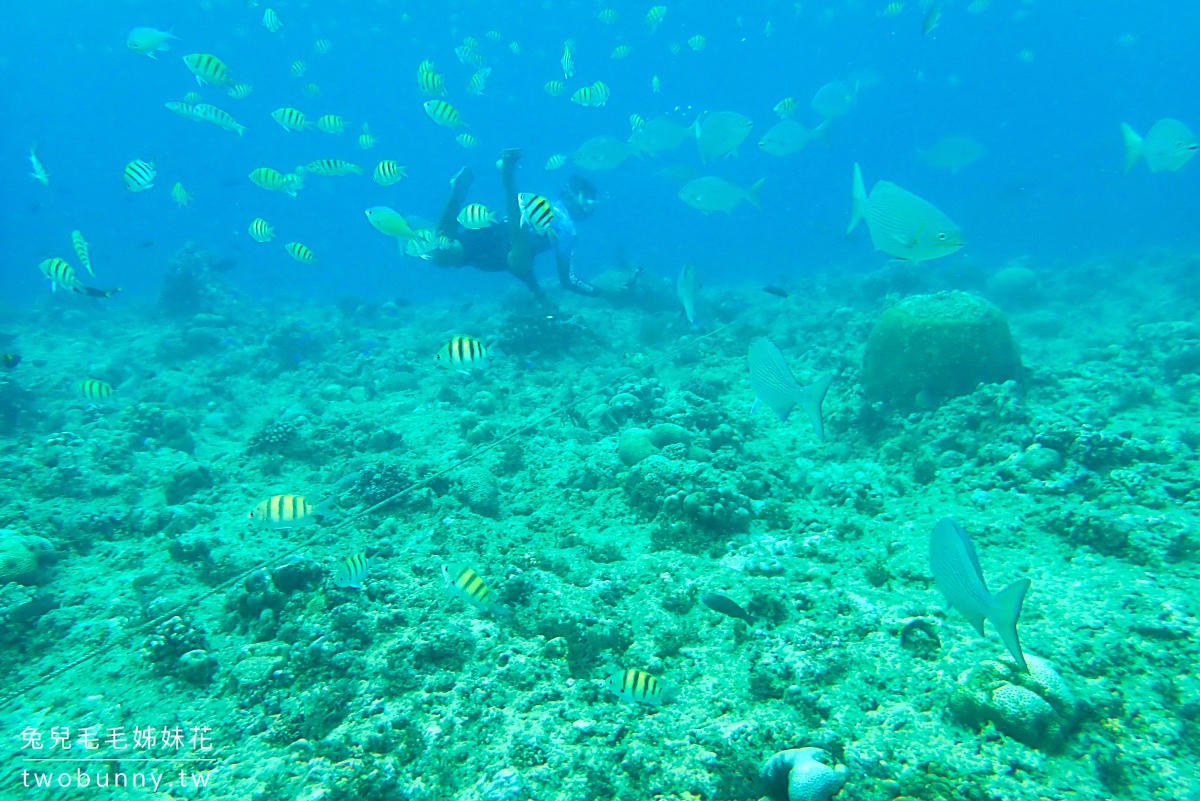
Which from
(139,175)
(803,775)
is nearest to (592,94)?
(139,175)

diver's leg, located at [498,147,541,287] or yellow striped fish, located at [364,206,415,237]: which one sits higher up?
diver's leg, located at [498,147,541,287]

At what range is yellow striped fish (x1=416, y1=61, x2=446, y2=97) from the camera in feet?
32.1

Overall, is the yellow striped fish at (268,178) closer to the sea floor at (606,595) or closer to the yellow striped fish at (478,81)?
the sea floor at (606,595)

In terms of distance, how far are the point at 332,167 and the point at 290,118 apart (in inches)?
50.8

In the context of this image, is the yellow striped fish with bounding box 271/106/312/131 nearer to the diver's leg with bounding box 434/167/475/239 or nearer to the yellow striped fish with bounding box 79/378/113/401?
the diver's leg with bounding box 434/167/475/239

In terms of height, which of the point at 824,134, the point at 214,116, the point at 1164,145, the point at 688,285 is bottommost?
the point at 688,285

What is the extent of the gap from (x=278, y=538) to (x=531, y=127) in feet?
483

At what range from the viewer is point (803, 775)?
2670 millimetres

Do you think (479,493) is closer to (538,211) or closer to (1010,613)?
(538,211)

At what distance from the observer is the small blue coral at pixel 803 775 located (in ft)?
8.64

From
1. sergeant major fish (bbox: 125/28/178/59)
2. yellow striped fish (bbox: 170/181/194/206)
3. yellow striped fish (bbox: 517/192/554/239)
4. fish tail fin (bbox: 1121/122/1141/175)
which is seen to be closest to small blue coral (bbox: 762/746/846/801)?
yellow striped fish (bbox: 517/192/554/239)

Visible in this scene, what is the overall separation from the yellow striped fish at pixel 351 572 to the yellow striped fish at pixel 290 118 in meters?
9.82

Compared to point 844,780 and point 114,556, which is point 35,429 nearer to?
point 114,556

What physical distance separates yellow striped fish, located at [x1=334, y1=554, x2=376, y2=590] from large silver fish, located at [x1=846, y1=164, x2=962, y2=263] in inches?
189
